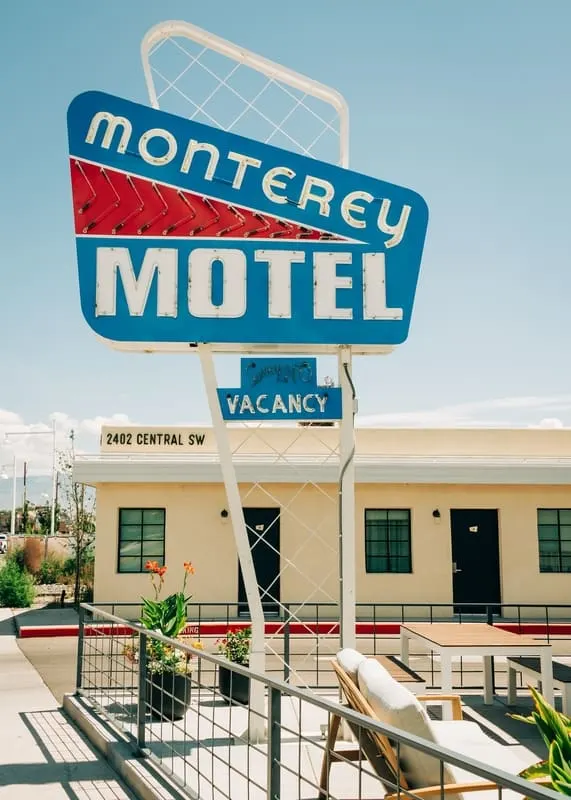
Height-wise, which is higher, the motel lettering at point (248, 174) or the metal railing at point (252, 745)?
the motel lettering at point (248, 174)

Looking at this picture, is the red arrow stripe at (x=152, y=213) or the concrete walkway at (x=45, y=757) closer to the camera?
the concrete walkway at (x=45, y=757)

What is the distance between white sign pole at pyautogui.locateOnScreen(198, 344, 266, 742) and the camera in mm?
7878

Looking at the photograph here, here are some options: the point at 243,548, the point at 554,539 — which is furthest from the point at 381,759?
the point at 554,539

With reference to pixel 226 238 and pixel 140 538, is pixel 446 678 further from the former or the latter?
pixel 140 538

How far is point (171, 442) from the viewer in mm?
21047

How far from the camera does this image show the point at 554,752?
3.88 meters

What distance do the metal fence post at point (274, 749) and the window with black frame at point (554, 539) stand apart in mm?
17910

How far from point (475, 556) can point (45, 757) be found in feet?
49.8

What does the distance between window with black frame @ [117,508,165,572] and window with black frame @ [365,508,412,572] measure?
5.16m

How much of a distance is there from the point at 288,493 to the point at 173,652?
39.6 ft

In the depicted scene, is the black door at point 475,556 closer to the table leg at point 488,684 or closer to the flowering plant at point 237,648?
the table leg at point 488,684

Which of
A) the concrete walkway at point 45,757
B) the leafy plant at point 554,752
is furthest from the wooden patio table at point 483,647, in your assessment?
the leafy plant at point 554,752

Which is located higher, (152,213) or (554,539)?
(152,213)

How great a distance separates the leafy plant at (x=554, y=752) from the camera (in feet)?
12.2
